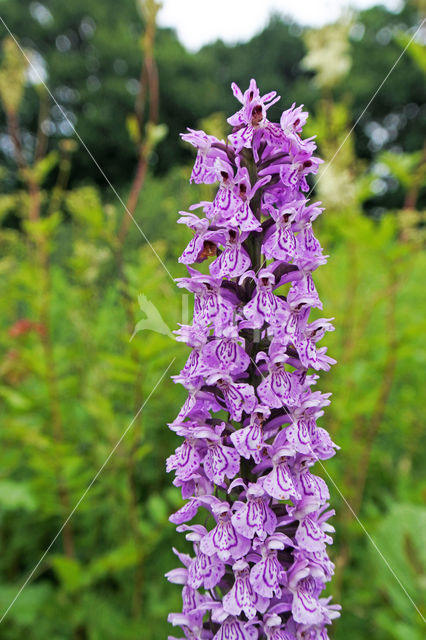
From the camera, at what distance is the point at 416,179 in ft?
8.14

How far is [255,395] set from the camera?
93 cm

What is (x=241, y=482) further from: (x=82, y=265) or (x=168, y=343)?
(x=82, y=265)

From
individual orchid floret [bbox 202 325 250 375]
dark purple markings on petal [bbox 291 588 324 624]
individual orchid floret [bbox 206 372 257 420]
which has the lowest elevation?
dark purple markings on petal [bbox 291 588 324 624]

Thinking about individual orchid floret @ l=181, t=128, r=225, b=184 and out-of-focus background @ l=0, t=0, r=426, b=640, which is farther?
out-of-focus background @ l=0, t=0, r=426, b=640

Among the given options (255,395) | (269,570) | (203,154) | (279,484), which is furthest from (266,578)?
(203,154)

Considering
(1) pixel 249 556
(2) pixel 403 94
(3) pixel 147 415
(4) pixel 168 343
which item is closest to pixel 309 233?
(1) pixel 249 556

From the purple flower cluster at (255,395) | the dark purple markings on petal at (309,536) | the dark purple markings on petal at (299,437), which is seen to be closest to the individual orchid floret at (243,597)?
the purple flower cluster at (255,395)

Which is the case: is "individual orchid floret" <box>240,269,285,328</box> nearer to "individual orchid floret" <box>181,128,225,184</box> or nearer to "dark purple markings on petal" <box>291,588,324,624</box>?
"individual orchid floret" <box>181,128,225,184</box>

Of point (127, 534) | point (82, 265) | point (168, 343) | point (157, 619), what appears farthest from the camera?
point (82, 265)

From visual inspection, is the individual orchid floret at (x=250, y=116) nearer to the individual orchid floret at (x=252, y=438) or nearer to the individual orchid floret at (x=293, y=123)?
the individual orchid floret at (x=293, y=123)

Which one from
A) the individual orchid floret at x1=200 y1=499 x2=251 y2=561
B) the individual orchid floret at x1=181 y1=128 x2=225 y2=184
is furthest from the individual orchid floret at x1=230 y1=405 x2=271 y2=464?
the individual orchid floret at x1=181 y1=128 x2=225 y2=184

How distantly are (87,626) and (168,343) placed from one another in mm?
1362

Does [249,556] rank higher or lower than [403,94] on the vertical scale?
lower

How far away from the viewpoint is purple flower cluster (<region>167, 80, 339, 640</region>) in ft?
2.91
